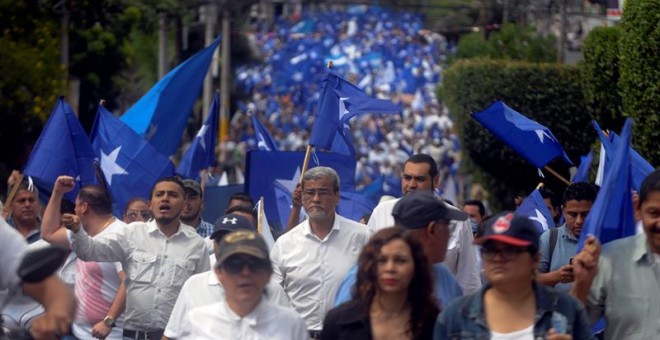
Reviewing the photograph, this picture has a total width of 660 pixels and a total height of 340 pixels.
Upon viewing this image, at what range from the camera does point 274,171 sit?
13.2m

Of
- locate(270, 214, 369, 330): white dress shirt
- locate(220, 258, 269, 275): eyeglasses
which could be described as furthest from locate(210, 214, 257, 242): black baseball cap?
locate(220, 258, 269, 275): eyeglasses

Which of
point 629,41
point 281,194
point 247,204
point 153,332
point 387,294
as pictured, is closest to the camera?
point 387,294

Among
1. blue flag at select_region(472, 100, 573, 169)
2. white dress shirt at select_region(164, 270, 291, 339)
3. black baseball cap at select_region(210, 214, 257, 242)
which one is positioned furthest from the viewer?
blue flag at select_region(472, 100, 573, 169)

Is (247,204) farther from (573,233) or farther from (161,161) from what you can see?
(573,233)

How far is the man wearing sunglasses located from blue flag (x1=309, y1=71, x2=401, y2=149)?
20.6 feet

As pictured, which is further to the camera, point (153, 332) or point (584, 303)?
point (153, 332)

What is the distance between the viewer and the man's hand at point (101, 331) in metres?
9.63

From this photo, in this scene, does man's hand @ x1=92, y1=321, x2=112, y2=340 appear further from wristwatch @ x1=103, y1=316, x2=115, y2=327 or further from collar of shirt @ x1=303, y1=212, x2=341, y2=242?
collar of shirt @ x1=303, y1=212, x2=341, y2=242

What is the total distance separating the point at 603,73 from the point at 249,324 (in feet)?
36.1

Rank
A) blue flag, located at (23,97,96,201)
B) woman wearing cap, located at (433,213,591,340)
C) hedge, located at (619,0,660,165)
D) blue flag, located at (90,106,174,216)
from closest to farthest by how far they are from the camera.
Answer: woman wearing cap, located at (433,213,591,340) → blue flag, located at (23,97,96,201) → blue flag, located at (90,106,174,216) → hedge, located at (619,0,660,165)

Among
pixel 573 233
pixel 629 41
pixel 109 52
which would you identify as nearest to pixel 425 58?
pixel 109 52

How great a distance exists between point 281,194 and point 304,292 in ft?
13.1

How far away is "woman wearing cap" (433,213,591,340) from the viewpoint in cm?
612

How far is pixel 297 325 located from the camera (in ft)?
21.6
